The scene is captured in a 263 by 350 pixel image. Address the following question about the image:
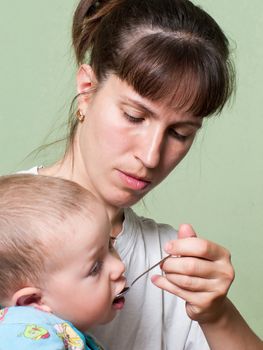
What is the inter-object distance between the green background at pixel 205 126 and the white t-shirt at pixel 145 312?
57 centimetres

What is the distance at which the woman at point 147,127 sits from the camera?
1164 mm

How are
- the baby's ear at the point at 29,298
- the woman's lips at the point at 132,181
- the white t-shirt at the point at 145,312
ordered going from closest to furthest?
the baby's ear at the point at 29,298 → the woman's lips at the point at 132,181 → the white t-shirt at the point at 145,312

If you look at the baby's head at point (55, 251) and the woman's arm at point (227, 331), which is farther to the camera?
the woman's arm at point (227, 331)

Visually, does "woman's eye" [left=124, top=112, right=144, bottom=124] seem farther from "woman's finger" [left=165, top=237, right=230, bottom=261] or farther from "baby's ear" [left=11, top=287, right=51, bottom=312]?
"baby's ear" [left=11, top=287, right=51, bottom=312]

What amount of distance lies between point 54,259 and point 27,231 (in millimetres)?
57

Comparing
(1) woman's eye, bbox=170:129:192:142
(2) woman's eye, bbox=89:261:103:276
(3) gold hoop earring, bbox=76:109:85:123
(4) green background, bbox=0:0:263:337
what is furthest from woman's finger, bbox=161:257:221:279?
(4) green background, bbox=0:0:263:337

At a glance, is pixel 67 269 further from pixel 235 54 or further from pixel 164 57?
pixel 235 54

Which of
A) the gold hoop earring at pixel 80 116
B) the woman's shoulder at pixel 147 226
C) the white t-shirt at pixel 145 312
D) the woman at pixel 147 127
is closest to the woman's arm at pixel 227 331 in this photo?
the woman at pixel 147 127

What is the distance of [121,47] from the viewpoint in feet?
4.20

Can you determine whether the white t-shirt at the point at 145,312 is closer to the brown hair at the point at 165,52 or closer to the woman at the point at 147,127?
the woman at the point at 147,127

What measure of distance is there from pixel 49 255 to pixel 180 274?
21 centimetres

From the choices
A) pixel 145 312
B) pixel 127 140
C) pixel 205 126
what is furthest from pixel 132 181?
pixel 205 126

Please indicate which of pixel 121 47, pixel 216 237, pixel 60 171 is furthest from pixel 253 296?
pixel 121 47

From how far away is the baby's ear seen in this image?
3.43 feet
